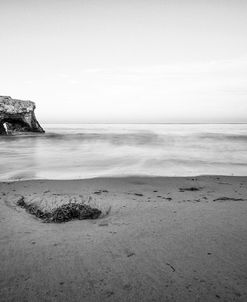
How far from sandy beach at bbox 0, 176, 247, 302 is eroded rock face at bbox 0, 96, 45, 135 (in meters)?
24.3

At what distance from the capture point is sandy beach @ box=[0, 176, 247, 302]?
6.68 feet

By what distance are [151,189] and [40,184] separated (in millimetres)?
2759

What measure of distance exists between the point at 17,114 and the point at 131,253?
27254mm

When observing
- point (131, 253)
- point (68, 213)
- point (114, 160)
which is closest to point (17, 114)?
point (114, 160)

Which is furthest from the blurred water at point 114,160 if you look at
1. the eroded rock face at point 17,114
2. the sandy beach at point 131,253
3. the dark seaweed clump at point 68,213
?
the eroded rock face at point 17,114

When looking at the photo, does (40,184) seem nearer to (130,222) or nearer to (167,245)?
(130,222)

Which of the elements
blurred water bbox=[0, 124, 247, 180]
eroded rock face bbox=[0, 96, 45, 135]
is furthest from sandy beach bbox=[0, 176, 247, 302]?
eroded rock face bbox=[0, 96, 45, 135]

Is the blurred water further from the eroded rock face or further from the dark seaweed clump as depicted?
the eroded rock face

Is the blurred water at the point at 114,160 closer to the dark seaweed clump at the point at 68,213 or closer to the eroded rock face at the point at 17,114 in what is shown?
the dark seaweed clump at the point at 68,213

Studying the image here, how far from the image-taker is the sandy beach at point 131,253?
204cm

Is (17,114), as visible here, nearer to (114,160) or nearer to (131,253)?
(114,160)

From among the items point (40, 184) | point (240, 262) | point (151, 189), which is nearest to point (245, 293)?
point (240, 262)

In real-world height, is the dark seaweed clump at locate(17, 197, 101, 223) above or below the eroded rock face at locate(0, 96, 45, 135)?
below

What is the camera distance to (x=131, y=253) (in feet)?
8.45
